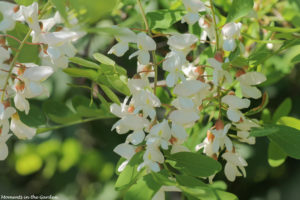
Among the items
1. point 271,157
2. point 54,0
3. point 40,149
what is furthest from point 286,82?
point 54,0

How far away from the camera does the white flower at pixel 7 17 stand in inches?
24.5

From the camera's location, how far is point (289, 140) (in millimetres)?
645

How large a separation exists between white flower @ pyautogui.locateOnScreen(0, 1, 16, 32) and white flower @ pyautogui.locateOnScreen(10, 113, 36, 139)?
0.15m

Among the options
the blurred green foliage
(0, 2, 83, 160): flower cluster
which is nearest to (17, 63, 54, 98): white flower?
(0, 2, 83, 160): flower cluster

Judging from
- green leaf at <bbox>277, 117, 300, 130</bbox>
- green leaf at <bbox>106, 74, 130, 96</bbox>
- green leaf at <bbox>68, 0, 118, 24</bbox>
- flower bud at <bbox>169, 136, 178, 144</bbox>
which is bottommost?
green leaf at <bbox>277, 117, 300, 130</bbox>

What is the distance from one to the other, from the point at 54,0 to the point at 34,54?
0.23m

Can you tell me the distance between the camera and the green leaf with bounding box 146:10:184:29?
715mm

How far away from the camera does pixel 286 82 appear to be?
1489 millimetres

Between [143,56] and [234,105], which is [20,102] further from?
[234,105]

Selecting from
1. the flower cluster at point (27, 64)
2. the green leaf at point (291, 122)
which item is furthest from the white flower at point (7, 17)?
the green leaf at point (291, 122)

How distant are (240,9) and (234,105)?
0.13 meters

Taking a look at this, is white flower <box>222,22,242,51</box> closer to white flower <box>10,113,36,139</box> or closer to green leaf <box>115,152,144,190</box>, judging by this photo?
green leaf <box>115,152,144,190</box>

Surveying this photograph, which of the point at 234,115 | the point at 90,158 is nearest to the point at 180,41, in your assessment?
the point at 234,115

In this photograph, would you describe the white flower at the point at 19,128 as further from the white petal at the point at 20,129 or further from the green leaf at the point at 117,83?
the green leaf at the point at 117,83
